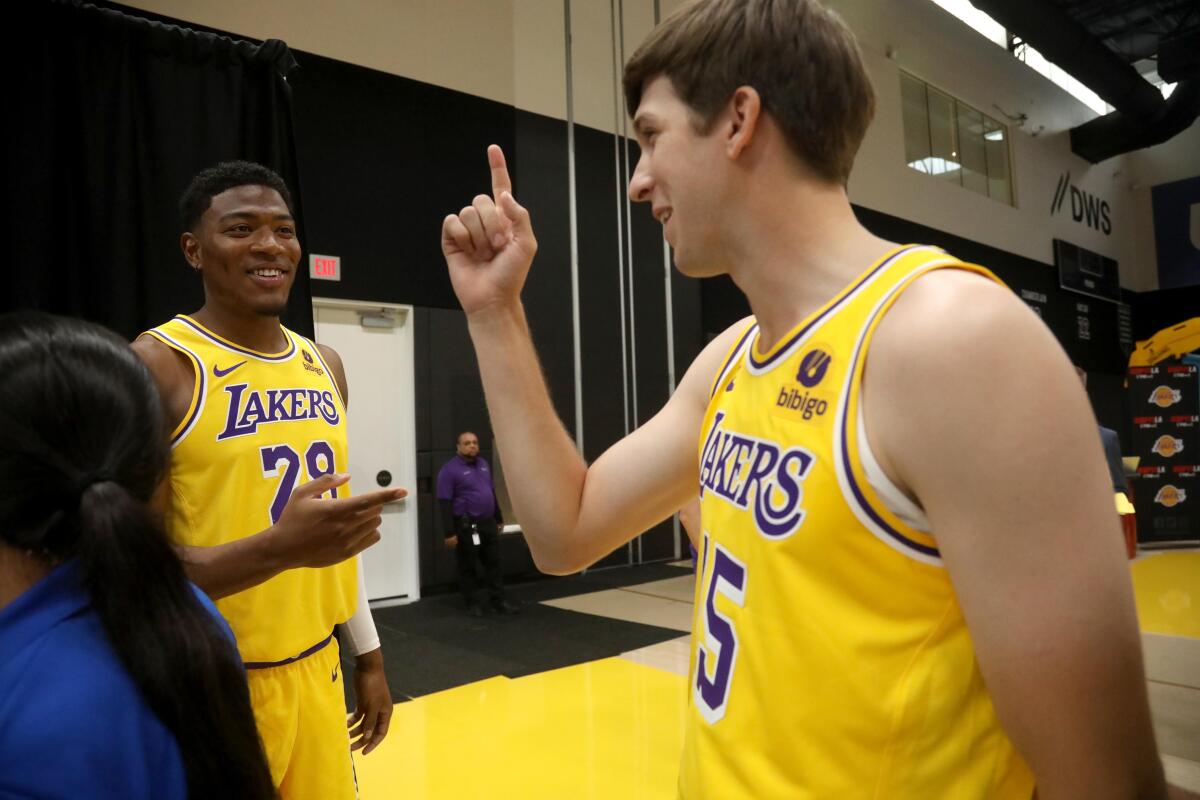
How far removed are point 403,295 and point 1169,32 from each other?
38.0 feet

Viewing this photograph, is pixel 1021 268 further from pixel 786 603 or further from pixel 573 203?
pixel 786 603

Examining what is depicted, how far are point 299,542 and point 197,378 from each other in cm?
56

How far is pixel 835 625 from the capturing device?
2.55 ft

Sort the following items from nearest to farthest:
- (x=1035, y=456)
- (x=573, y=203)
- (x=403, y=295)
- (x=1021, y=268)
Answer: (x=1035, y=456)
(x=403, y=295)
(x=573, y=203)
(x=1021, y=268)

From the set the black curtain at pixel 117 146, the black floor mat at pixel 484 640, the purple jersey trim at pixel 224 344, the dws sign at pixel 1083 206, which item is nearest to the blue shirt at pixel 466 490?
the black floor mat at pixel 484 640

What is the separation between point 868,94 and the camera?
931 millimetres

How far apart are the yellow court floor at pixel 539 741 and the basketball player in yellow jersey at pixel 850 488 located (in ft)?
7.49

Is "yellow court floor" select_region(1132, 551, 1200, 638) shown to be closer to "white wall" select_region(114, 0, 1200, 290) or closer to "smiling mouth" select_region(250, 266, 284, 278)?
"smiling mouth" select_region(250, 266, 284, 278)

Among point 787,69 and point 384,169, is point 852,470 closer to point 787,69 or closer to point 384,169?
point 787,69

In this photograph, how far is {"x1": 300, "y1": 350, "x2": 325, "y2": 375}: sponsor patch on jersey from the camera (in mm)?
1942

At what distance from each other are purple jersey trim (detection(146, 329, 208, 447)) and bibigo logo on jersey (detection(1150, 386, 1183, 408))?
1001cm

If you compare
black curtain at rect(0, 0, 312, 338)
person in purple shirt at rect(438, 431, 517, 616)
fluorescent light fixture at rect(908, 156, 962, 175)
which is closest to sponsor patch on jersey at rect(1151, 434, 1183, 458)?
fluorescent light fixture at rect(908, 156, 962, 175)

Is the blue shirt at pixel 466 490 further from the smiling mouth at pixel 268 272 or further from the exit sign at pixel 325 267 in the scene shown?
the smiling mouth at pixel 268 272

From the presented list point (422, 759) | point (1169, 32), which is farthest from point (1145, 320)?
point (422, 759)
